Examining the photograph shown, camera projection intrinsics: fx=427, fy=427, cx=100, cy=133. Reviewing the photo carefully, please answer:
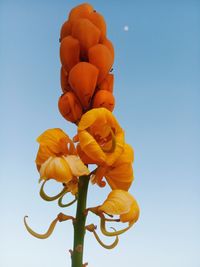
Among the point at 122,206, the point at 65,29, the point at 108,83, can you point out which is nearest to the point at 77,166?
the point at 122,206

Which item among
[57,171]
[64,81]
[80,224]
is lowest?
[80,224]

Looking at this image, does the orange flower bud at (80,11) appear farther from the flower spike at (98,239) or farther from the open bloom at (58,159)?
the flower spike at (98,239)

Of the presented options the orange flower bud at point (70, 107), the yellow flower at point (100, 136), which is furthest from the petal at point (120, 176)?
the orange flower bud at point (70, 107)

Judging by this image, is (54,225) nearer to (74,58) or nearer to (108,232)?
(108,232)

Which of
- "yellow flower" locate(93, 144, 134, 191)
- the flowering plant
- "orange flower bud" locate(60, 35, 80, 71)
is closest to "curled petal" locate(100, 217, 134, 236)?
the flowering plant

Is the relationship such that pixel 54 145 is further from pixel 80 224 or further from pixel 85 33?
pixel 85 33

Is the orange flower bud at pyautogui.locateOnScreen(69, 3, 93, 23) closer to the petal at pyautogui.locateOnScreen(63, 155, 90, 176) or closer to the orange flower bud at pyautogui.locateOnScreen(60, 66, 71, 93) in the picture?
the orange flower bud at pyautogui.locateOnScreen(60, 66, 71, 93)
